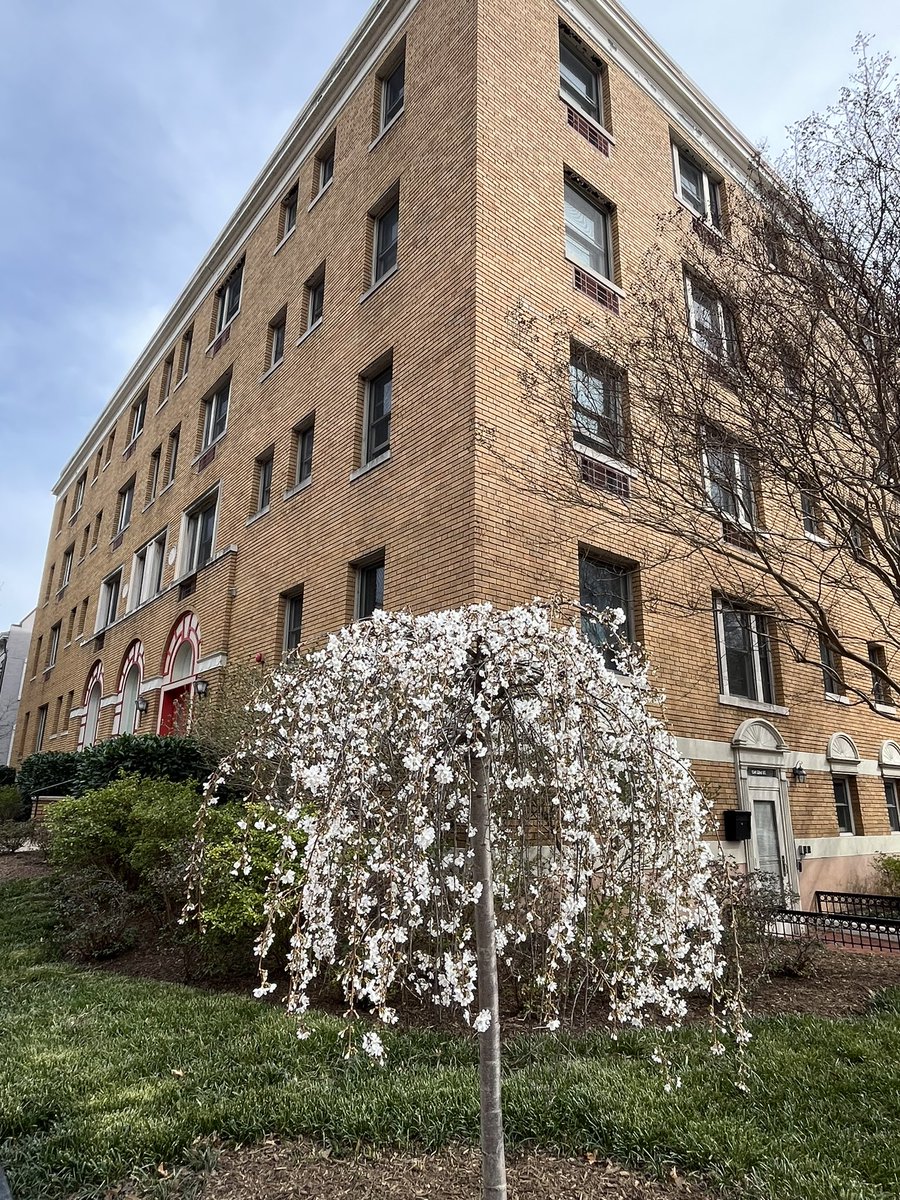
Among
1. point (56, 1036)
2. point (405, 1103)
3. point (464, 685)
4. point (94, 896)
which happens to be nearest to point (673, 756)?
point (464, 685)

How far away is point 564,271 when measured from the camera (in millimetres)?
11414

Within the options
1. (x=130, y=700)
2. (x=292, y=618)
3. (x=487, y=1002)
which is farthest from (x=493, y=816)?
(x=130, y=700)

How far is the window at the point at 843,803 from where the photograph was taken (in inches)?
585

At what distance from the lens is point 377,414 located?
12.5 metres

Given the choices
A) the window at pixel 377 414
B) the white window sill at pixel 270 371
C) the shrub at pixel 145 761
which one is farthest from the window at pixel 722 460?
the white window sill at pixel 270 371

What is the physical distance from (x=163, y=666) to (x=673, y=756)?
56.1 feet

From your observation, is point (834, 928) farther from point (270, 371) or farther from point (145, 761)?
point (270, 371)

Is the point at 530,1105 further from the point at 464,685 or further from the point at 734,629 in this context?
the point at 734,629

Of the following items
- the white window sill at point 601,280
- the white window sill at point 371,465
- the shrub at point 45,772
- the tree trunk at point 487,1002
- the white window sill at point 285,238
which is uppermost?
the white window sill at point 285,238

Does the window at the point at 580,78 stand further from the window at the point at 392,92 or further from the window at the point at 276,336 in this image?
the window at the point at 276,336

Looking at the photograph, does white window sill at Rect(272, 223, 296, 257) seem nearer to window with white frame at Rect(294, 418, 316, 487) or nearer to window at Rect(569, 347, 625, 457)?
window with white frame at Rect(294, 418, 316, 487)

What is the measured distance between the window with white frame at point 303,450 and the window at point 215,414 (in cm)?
492

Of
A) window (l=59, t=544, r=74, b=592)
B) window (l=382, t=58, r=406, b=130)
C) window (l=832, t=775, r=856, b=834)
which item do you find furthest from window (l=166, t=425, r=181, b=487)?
window (l=832, t=775, r=856, b=834)

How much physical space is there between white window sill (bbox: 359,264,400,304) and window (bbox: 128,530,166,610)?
10761mm
